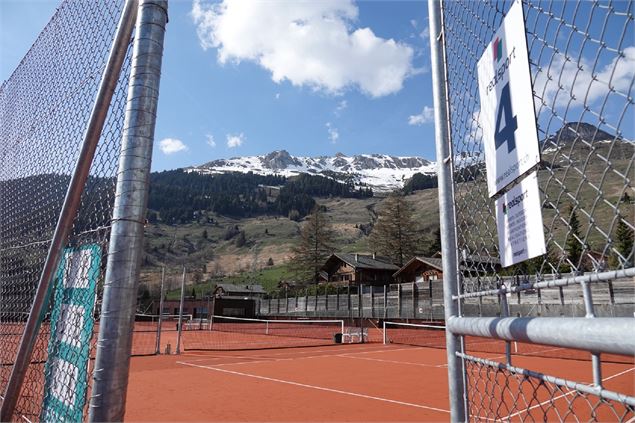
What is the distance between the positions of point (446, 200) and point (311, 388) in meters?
7.73

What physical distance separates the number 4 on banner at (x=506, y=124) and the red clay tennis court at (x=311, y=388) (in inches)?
38.6

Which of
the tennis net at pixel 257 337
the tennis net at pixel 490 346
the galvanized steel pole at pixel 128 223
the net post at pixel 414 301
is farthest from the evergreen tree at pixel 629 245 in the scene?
the net post at pixel 414 301

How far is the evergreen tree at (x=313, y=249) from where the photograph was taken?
71750 mm

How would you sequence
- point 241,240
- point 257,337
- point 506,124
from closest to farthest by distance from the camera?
point 506,124, point 257,337, point 241,240

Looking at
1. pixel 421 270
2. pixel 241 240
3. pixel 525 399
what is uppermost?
pixel 241 240

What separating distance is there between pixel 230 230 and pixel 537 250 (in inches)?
6750

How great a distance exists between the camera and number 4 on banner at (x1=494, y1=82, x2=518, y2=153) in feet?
5.60

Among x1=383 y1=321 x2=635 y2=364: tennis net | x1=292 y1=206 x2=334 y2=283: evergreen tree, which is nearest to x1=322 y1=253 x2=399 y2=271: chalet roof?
x1=292 y1=206 x2=334 y2=283: evergreen tree

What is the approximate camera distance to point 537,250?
1533 millimetres

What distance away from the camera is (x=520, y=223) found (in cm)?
166

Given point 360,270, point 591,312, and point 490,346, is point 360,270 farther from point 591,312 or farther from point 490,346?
point 591,312

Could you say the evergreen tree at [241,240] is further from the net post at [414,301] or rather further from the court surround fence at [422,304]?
the net post at [414,301]

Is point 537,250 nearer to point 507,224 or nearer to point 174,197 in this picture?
point 507,224

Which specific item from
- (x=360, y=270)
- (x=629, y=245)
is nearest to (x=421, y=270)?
(x=360, y=270)
